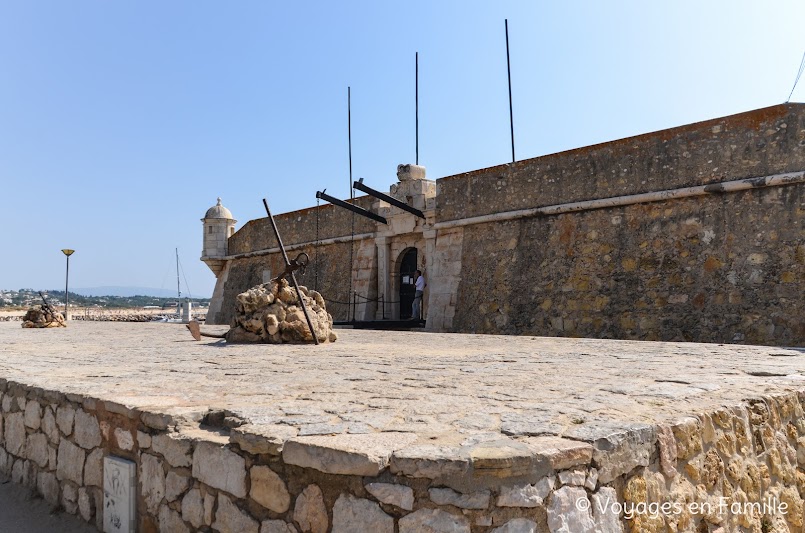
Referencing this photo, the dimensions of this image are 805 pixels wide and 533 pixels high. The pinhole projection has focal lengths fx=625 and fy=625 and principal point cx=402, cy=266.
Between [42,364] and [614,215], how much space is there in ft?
28.9

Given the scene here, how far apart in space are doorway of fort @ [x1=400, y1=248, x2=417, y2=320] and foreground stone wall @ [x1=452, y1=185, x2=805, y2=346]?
2.53 metres

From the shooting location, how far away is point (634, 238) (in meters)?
10.4

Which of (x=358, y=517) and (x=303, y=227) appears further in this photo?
(x=303, y=227)

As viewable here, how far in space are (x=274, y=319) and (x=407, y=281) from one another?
788 cm

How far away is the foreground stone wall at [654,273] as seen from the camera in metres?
8.72

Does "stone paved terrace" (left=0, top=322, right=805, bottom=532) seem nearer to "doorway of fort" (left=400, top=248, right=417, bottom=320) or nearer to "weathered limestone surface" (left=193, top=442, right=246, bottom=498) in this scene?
"weathered limestone surface" (left=193, top=442, right=246, bottom=498)

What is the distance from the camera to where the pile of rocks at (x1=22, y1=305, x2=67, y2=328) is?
41.9 ft

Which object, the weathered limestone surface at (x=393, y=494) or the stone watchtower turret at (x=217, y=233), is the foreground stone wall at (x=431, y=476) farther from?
the stone watchtower turret at (x=217, y=233)

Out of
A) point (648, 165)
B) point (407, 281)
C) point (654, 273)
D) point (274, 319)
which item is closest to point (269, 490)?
point (274, 319)

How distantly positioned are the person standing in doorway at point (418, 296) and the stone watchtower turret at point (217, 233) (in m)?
9.29

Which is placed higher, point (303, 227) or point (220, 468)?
point (303, 227)

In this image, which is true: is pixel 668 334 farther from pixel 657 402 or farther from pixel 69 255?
pixel 69 255

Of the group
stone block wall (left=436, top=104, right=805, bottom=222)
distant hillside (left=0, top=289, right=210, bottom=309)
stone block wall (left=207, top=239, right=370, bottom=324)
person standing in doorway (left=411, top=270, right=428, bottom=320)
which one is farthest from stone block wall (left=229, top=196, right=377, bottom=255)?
distant hillside (left=0, top=289, right=210, bottom=309)

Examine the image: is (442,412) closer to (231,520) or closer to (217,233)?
(231,520)
